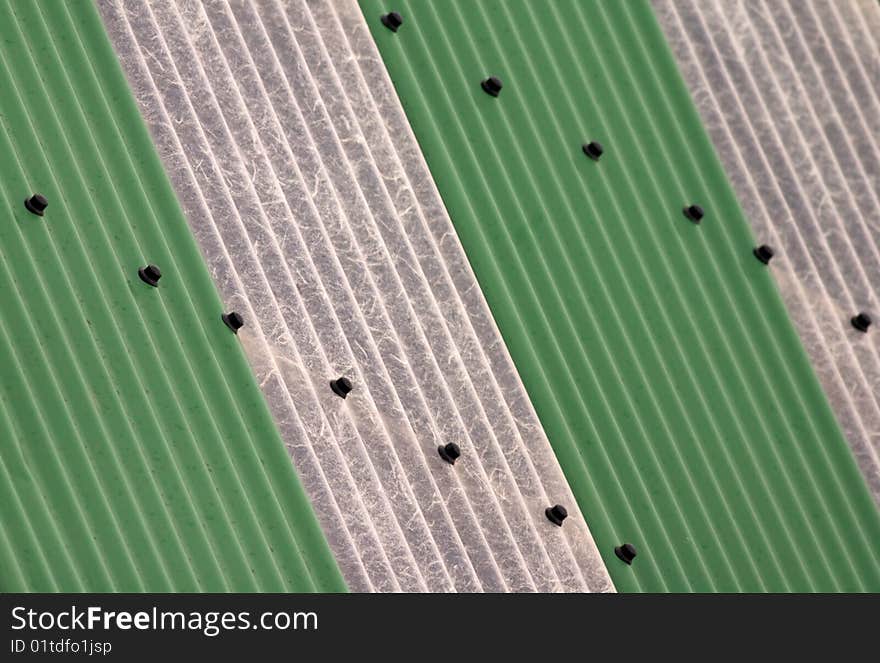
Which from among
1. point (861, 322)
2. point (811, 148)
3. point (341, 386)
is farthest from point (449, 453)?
point (811, 148)

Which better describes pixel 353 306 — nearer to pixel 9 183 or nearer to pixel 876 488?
pixel 9 183

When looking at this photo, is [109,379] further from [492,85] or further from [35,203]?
[492,85]

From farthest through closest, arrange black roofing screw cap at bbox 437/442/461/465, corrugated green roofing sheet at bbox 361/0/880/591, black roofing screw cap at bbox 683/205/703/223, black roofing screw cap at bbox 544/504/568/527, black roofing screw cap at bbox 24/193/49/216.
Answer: black roofing screw cap at bbox 683/205/703/223, corrugated green roofing sheet at bbox 361/0/880/591, black roofing screw cap at bbox 544/504/568/527, black roofing screw cap at bbox 437/442/461/465, black roofing screw cap at bbox 24/193/49/216

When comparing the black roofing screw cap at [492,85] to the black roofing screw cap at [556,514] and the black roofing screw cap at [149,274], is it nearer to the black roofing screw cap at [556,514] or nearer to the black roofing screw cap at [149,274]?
the black roofing screw cap at [556,514]

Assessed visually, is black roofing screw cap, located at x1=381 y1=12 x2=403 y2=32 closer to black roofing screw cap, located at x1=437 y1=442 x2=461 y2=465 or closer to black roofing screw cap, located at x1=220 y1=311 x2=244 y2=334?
black roofing screw cap, located at x1=220 y1=311 x2=244 y2=334

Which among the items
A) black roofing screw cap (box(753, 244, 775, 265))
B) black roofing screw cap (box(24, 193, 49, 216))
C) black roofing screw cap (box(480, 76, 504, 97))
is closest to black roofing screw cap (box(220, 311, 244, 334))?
black roofing screw cap (box(24, 193, 49, 216))

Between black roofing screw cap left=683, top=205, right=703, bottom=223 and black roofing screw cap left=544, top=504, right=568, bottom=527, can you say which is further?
black roofing screw cap left=683, top=205, right=703, bottom=223

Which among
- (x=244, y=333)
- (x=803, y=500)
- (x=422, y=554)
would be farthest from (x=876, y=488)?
(x=244, y=333)

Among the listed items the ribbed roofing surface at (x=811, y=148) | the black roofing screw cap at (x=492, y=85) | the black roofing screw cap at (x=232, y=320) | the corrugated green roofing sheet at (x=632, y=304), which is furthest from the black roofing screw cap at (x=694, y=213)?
the black roofing screw cap at (x=232, y=320)
